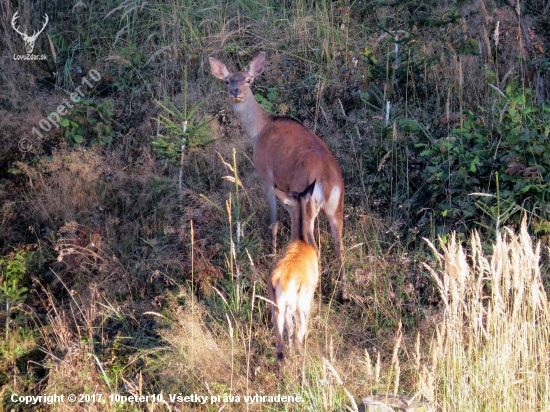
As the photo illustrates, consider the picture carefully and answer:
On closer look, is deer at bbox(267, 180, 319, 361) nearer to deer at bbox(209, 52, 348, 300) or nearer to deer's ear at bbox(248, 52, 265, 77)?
deer at bbox(209, 52, 348, 300)

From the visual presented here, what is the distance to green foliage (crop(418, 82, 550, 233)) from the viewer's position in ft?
21.4

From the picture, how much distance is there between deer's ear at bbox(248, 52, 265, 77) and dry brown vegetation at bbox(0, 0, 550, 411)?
0.72 meters

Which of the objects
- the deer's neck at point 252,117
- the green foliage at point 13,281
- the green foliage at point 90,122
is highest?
the deer's neck at point 252,117

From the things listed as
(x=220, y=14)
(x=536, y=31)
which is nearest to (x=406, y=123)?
(x=536, y=31)

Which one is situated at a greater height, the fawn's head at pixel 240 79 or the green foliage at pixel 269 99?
the fawn's head at pixel 240 79

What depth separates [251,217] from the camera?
6422 mm

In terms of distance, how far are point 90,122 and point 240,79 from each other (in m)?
2.20

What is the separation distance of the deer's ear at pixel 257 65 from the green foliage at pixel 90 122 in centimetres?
197

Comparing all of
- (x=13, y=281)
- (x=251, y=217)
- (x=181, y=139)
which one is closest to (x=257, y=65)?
(x=181, y=139)

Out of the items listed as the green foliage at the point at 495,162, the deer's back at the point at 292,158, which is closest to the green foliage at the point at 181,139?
the deer's back at the point at 292,158

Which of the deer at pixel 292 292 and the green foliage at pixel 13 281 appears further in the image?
the green foliage at pixel 13 281

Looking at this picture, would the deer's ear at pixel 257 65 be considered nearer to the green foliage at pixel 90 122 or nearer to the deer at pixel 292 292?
the green foliage at pixel 90 122

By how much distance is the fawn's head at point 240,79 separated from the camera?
8.12 metres

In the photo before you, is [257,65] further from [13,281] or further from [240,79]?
[13,281]
